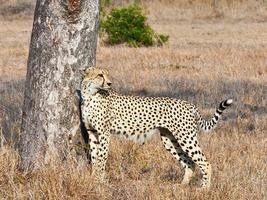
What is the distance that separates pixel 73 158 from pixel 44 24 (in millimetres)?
1056

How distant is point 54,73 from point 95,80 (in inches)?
13.9

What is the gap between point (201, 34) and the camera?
21281 millimetres

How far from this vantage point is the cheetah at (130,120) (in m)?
5.24

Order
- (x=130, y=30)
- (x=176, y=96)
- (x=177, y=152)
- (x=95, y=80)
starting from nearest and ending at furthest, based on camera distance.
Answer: (x=95, y=80) < (x=177, y=152) < (x=176, y=96) < (x=130, y=30)

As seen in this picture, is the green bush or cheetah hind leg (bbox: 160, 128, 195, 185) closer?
cheetah hind leg (bbox: 160, 128, 195, 185)

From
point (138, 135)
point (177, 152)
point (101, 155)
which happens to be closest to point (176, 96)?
point (177, 152)

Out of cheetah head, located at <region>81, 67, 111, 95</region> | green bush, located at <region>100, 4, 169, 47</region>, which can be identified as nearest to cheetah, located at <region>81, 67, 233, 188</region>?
cheetah head, located at <region>81, 67, 111, 95</region>

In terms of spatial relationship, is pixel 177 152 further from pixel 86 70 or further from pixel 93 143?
pixel 86 70

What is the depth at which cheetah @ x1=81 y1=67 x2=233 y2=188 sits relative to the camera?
5.24m

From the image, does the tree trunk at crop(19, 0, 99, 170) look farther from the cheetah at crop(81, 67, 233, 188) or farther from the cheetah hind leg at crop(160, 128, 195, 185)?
the cheetah hind leg at crop(160, 128, 195, 185)

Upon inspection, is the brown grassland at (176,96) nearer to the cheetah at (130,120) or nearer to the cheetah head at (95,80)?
the cheetah at (130,120)

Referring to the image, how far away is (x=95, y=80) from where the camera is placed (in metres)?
5.17

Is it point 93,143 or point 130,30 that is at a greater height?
point 93,143

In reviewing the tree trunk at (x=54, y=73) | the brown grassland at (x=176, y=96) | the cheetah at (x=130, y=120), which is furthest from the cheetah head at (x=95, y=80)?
the brown grassland at (x=176, y=96)
